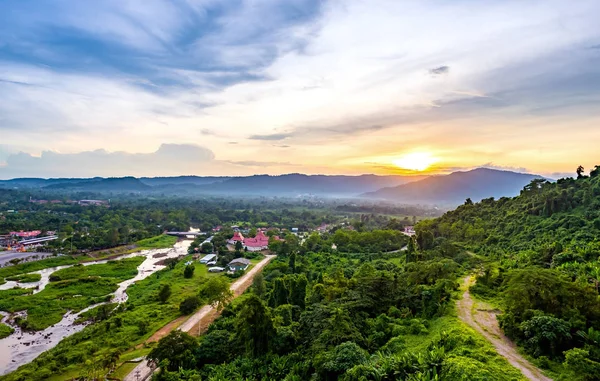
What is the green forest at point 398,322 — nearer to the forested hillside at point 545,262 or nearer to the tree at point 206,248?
the forested hillside at point 545,262

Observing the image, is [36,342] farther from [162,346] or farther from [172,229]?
[172,229]

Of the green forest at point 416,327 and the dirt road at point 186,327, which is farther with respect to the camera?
the dirt road at point 186,327

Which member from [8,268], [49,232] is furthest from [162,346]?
[49,232]

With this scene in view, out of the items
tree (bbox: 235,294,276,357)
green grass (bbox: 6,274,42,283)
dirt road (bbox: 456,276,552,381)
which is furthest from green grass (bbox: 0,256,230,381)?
dirt road (bbox: 456,276,552,381)

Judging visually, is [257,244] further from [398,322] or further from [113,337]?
[398,322]

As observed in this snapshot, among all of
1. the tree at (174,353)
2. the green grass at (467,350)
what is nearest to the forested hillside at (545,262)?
the green grass at (467,350)

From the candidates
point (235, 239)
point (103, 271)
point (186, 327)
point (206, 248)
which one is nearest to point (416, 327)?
point (186, 327)
